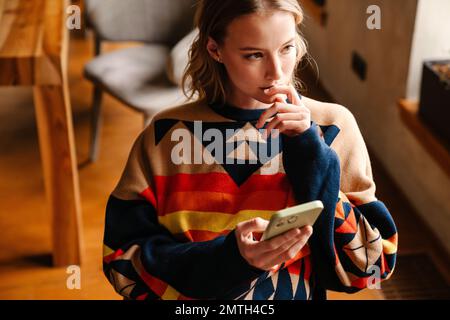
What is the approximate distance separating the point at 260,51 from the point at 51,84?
109 centimetres

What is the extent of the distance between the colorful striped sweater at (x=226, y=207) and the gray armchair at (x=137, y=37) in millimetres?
1367

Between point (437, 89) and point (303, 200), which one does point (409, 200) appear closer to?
point (437, 89)

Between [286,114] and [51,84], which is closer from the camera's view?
[286,114]

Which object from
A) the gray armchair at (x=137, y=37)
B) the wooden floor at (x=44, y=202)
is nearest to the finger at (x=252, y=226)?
the wooden floor at (x=44, y=202)

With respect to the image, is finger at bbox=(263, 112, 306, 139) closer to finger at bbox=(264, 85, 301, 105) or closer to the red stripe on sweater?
finger at bbox=(264, 85, 301, 105)

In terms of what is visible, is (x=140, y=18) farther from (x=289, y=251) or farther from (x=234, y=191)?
(x=289, y=251)

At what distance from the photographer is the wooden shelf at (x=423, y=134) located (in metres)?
1.97

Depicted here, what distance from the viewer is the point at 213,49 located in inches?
36.9

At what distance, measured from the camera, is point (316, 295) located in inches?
43.4

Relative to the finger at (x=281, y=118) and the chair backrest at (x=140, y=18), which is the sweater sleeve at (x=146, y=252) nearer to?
the finger at (x=281, y=118)

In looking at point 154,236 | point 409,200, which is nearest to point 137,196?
point 154,236

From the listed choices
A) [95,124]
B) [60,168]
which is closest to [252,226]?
[60,168]

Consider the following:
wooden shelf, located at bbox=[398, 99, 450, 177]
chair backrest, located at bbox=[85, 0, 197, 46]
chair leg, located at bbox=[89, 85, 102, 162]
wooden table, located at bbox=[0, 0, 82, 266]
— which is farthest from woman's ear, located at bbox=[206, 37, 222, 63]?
chair leg, located at bbox=[89, 85, 102, 162]
